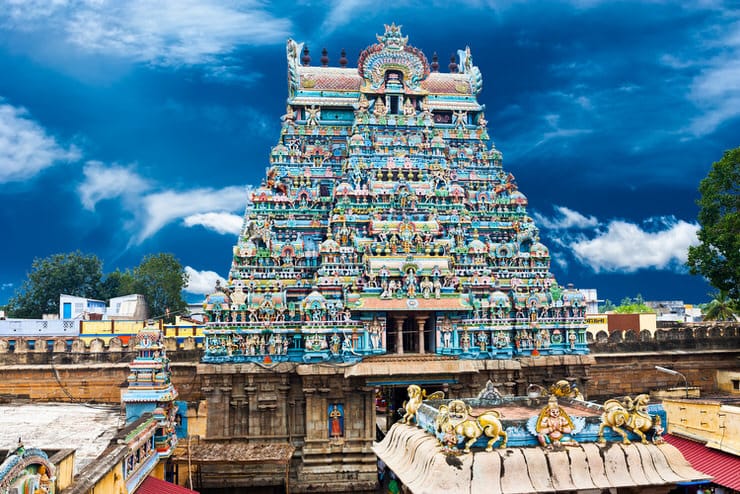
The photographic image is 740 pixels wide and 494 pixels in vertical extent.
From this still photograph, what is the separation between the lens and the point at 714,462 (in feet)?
50.0

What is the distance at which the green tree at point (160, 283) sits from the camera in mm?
56156

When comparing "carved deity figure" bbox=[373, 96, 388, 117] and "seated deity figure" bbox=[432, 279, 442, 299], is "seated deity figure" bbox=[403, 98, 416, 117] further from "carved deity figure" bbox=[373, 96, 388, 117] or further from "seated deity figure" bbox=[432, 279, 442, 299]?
"seated deity figure" bbox=[432, 279, 442, 299]

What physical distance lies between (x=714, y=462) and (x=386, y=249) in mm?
12629

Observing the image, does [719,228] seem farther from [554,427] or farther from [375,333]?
[554,427]

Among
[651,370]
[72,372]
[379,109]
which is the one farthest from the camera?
[651,370]

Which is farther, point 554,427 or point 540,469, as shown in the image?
point 554,427

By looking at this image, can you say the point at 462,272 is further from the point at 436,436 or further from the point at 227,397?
the point at 436,436

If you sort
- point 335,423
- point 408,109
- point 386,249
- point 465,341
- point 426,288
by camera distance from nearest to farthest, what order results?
point 335,423 → point 426,288 → point 465,341 → point 386,249 → point 408,109

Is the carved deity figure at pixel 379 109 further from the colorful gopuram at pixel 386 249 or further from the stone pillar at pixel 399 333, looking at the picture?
the stone pillar at pixel 399 333

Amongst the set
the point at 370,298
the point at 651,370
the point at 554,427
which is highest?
the point at 370,298

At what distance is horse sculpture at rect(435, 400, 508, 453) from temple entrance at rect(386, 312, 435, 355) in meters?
14.1

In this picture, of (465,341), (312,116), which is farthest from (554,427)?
(312,116)

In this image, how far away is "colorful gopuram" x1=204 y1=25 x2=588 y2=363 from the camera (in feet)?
74.7

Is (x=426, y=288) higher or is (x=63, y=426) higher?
(x=426, y=288)
